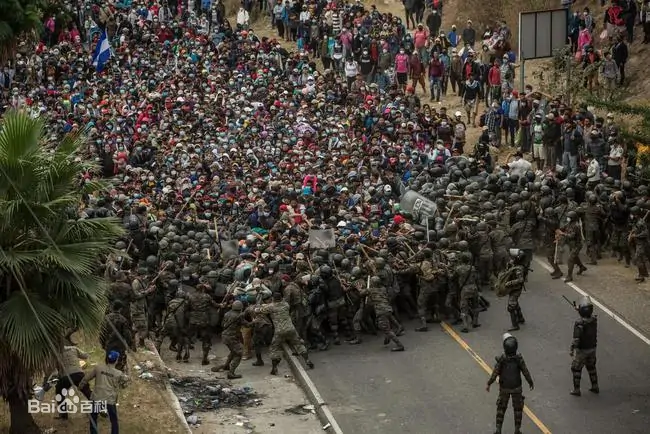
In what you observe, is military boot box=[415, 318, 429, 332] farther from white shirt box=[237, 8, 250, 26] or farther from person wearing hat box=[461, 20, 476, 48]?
white shirt box=[237, 8, 250, 26]

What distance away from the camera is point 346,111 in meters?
36.8

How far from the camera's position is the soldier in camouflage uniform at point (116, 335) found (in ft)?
70.7

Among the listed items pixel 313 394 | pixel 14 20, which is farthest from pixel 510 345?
pixel 14 20

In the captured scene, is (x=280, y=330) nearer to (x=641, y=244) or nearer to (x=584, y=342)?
(x=584, y=342)

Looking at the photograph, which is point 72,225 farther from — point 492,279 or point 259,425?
point 492,279

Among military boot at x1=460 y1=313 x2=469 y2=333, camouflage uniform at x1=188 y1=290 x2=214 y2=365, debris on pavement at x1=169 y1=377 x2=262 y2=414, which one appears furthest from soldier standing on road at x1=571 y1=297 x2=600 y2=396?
camouflage uniform at x1=188 y1=290 x2=214 y2=365

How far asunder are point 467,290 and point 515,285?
0.99 meters

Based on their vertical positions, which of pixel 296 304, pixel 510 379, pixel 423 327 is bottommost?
pixel 423 327

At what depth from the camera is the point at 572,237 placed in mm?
26641

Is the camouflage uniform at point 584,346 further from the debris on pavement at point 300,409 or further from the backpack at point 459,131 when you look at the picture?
the backpack at point 459,131

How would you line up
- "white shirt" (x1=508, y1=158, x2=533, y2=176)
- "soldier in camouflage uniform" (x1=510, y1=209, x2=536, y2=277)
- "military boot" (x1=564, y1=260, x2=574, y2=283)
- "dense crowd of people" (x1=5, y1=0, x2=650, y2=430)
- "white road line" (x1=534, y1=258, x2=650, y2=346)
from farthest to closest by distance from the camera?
"white shirt" (x1=508, y1=158, x2=533, y2=176) → "soldier in camouflage uniform" (x1=510, y1=209, x2=536, y2=277) → "military boot" (x1=564, y1=260, x2=574, y2=283) → "dense crowd of people" (x1=5, y1=0, x2=650, y2=430) → "white road line" (x1=534, y1=258, x2=650, y2=346)

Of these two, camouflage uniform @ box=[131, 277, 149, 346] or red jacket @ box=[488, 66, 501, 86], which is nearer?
camouflage uniform @ box=[131, 277, 149, 346]

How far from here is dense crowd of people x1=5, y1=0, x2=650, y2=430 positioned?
24.8 m

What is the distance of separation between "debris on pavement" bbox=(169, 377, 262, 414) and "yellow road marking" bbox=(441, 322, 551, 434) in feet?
12.3
